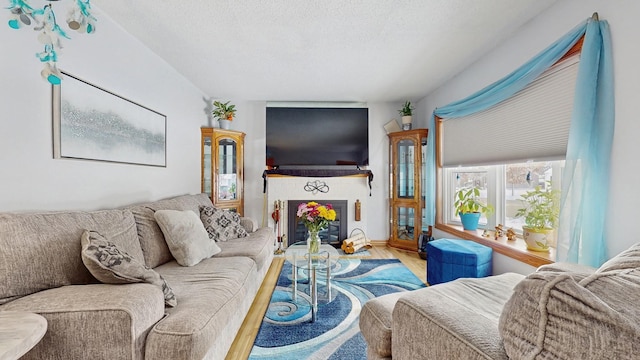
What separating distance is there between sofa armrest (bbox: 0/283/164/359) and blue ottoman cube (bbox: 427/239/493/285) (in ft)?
7.69

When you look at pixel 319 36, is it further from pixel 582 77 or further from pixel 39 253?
pixel 39 253

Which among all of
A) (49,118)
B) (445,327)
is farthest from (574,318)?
(49,118)

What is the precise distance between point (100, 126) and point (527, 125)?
3.46 metres

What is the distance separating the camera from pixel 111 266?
1.30 meters

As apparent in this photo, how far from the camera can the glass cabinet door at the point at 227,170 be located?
12.8 feet

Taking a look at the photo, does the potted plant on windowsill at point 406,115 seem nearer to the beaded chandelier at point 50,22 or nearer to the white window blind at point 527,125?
the white window blind at point 527,125

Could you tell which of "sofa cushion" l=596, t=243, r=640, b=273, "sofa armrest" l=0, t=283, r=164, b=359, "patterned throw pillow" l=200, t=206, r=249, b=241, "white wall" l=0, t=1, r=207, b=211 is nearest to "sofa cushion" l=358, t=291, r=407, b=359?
"sofa cushion" l=596, t=243, r=640, b=273

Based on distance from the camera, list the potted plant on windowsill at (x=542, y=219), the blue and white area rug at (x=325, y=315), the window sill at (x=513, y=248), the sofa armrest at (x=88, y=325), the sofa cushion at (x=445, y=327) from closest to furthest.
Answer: the sofa cushion at (x=445, y=327), the sofa armrest at (x=88, y=325), the blue and white area rug at (x=325, y=315), the window sill at (x=513, y=248), the potted plant on windowsill at (x=542, y=219)

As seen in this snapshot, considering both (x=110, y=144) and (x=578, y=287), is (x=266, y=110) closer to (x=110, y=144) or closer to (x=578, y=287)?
(x=110, y=144)

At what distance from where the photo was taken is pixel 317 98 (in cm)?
416

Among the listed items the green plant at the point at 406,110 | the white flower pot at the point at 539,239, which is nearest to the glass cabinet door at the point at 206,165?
the green plant at the point at 406,110

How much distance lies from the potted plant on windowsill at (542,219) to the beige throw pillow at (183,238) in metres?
2.70

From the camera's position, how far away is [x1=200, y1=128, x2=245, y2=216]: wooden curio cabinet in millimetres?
3805

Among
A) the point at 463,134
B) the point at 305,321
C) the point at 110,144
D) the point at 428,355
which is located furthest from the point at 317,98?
the point at 428,355
